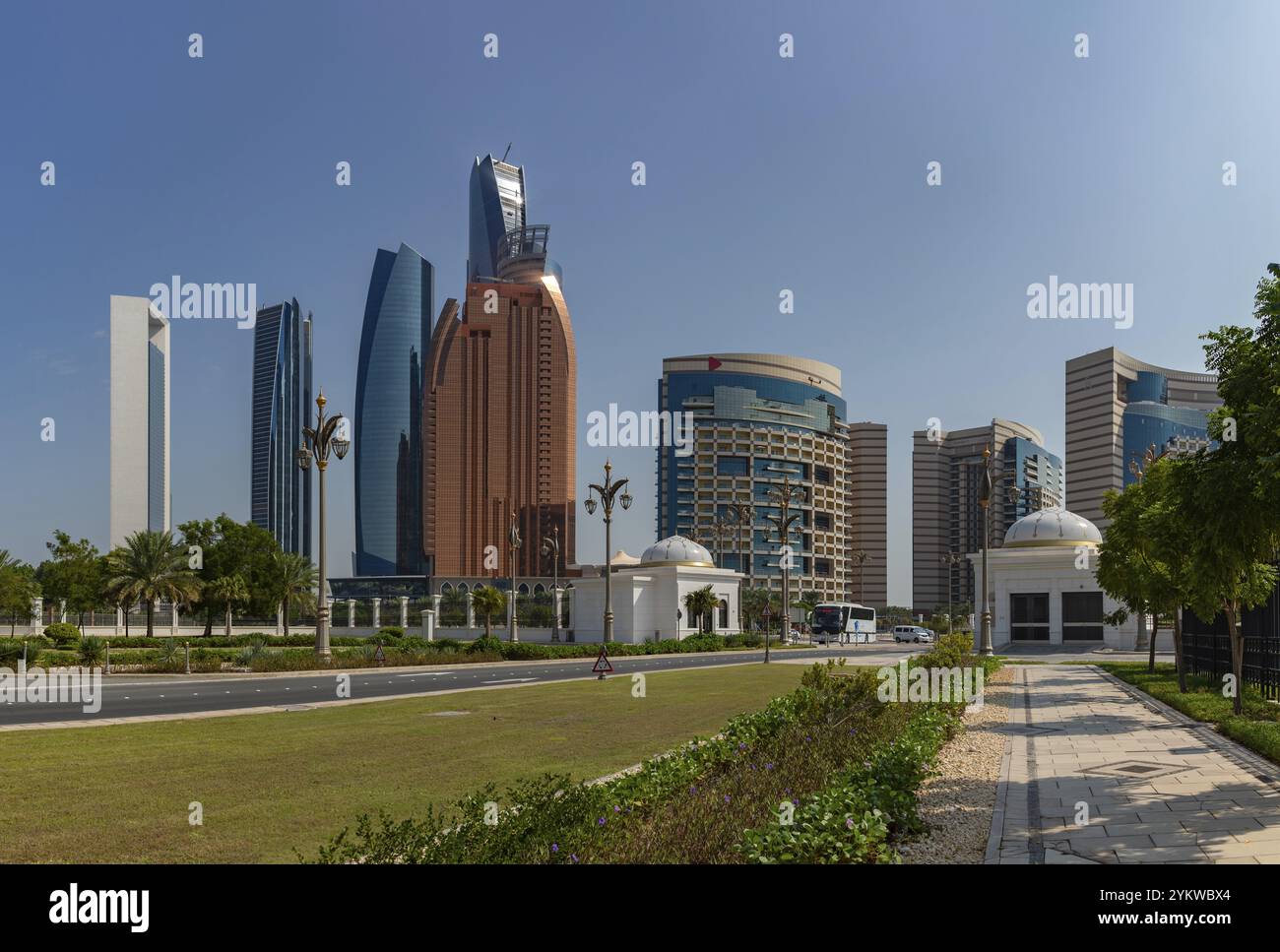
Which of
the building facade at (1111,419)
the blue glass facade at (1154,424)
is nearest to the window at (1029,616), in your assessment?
the building facade at (1111,419)

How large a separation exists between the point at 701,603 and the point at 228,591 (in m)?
→ 32.8

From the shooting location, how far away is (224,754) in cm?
1415

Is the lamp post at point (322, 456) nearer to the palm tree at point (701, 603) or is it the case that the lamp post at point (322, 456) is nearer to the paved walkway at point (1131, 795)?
the paved walkway at point (1131, 795)

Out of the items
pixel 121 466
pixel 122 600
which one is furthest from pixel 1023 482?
pixel 122 600

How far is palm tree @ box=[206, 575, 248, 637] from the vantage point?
63.4m

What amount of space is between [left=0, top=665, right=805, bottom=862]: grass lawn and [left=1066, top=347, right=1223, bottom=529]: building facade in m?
173

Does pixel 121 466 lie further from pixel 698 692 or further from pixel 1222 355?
pixel 1222 355

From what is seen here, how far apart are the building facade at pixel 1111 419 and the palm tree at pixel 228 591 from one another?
151541 mm

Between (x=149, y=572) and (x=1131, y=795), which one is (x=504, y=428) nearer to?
(x=149, y=572)

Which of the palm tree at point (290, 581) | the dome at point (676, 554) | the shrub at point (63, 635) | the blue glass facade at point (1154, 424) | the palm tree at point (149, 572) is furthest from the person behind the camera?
the blue glass facade at point (1154, 424)

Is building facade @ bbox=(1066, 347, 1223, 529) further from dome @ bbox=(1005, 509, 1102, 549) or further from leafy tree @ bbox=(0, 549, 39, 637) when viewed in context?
→ leafy tree @ bbox=(0, 549, 39, 637)

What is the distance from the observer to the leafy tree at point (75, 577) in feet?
209
